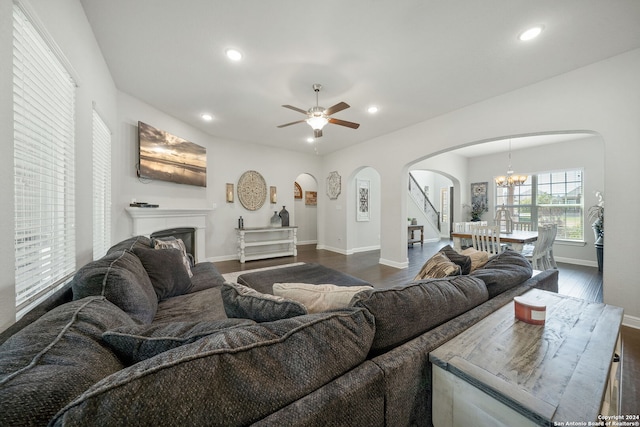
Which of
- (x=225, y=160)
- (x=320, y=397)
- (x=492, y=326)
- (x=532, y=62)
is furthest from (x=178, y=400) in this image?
(x=225, y=160)

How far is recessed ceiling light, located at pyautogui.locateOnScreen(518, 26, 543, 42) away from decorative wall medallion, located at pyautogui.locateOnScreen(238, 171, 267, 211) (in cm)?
502

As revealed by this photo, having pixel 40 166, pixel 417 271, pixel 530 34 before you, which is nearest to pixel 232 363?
pixel 40 166

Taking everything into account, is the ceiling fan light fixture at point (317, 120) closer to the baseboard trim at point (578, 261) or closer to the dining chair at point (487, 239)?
the dining chair at point (487, 239)

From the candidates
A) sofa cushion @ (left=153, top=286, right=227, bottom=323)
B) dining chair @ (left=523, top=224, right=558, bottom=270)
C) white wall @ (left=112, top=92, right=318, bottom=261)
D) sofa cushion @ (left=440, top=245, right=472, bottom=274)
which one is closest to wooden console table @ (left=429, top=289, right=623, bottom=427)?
sofa cushion @ (left=440, top=245, right=472, bottom=274)

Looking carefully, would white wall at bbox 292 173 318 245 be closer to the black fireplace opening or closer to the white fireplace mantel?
the white fireplace mantel

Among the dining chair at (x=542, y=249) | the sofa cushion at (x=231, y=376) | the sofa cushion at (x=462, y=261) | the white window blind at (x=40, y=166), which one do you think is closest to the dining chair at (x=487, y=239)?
the dining chair at (x=542, y=249)

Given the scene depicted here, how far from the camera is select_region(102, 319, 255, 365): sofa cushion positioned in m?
0.66

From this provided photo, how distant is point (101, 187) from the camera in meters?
2.68

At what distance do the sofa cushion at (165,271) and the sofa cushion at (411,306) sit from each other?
5.49 ft

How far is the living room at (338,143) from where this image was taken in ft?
5.54

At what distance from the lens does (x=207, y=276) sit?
2426 mm

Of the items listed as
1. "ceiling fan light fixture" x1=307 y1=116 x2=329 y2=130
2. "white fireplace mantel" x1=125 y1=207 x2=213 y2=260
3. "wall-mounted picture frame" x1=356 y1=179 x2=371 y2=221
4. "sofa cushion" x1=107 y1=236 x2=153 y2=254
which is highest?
"ceiling fan light fixture" x1=307 y1=116 x2=329 y2=130

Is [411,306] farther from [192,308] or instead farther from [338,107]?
[338,107]

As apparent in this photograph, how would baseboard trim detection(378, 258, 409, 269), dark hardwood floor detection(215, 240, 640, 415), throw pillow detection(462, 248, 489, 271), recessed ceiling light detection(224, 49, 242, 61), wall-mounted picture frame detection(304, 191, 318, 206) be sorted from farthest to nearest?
wall-mounted picture frame detection(304, 191, 318, 206), baseboard trim detection(378, 258, 409, 269), recessed ceiling light detection(224, 49, 242, 61), throw pillow detection(462, 248, 489, 271), dark hardwood floor detection(215, 240, 640, 415)
